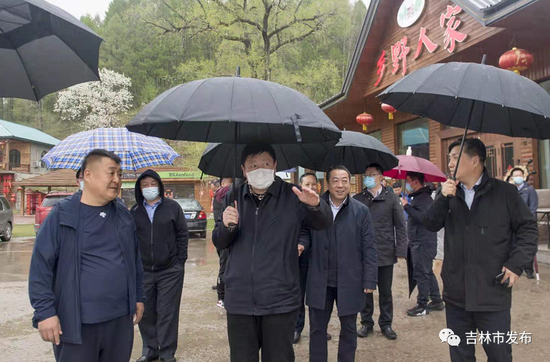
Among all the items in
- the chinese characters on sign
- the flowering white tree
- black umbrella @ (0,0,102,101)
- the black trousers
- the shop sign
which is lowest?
the black trousers

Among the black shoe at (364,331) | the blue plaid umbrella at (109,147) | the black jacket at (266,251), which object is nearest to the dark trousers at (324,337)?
the black jacket at (266,251)

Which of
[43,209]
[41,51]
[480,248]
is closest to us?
[480,248]

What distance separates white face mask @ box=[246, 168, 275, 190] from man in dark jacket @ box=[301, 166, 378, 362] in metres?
1.05

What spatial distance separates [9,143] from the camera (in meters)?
39.2

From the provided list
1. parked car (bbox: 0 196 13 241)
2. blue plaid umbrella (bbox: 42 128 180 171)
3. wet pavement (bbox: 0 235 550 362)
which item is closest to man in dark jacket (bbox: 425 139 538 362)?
wet pavement (bbox: 0 235 550 362)

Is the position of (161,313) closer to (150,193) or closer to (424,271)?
(150,193)

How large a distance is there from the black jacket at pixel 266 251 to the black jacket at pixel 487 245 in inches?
41.2

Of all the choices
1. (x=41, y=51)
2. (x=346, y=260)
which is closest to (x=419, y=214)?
(x=346, y=260)

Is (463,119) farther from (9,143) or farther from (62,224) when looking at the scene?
(9,143)

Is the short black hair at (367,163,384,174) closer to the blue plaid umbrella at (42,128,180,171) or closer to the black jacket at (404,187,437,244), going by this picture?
the black jacket at (404,187,437,244)

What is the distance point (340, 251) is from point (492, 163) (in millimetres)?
7869

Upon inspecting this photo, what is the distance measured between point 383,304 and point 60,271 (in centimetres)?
347

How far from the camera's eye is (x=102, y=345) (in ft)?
8.39

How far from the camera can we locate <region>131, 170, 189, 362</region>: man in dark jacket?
410 centimetres
